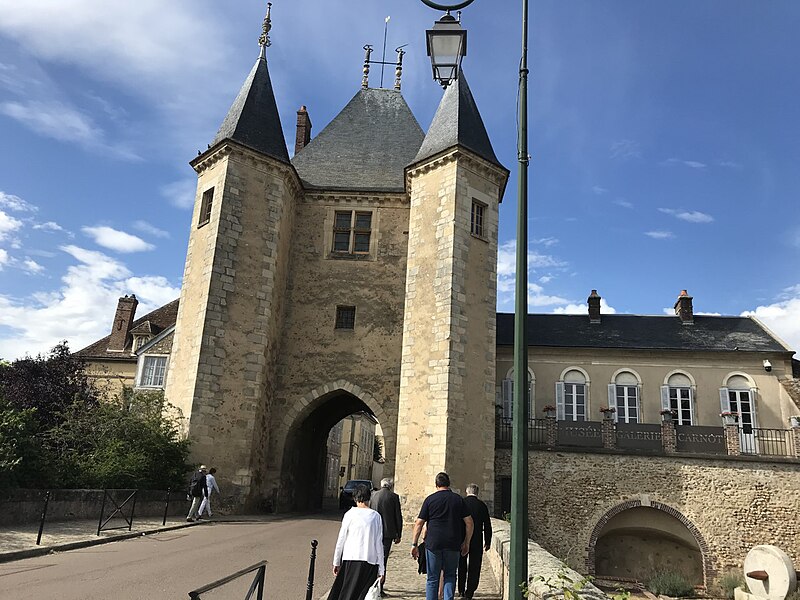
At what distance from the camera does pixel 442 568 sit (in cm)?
595

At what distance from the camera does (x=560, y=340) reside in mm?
20406

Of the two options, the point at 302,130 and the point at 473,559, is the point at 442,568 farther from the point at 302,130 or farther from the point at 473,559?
the point at 302,130

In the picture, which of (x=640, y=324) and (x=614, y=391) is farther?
(x=640, y=324)

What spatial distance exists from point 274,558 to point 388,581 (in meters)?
1.99

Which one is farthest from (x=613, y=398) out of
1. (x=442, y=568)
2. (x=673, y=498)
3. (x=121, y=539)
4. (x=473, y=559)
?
(x=442, y=568)

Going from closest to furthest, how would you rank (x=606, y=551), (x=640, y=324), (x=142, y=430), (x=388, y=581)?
(x=388, y=581) < (x=142, y=430) < (x=606, y=551) < (x=640, y=324)

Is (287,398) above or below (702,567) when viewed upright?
above

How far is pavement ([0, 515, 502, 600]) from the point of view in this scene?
Answer: 7.33 metres

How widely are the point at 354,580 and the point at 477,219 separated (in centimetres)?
1361

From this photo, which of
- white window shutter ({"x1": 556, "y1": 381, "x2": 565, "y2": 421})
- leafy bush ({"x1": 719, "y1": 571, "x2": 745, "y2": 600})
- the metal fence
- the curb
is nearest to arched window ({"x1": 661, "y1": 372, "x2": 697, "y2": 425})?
the metal fence

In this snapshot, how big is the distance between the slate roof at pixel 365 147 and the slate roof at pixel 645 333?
6.50 meters

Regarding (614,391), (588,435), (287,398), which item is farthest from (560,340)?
(287,398)

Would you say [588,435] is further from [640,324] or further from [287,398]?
[287,398]

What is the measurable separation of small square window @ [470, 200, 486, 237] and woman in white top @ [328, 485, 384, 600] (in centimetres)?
1286
